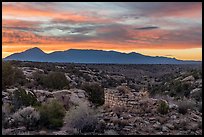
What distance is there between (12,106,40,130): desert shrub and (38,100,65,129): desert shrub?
0.23 m

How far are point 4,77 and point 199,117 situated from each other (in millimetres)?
11679

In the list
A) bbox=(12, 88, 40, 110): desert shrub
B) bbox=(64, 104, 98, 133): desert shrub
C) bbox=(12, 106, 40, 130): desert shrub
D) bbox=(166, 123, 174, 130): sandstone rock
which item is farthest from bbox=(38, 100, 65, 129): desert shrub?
bbox=(166, 123, 174, 130): sandstone rock

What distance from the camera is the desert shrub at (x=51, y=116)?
1334 centimetres

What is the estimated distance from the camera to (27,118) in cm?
1328

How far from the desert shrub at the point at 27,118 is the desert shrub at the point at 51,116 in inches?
9.2

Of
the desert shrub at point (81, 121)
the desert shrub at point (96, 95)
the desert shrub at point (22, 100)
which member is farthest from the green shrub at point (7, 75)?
the desert shrub at point (81, 121)

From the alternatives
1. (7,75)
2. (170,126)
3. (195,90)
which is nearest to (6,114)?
(170,126)

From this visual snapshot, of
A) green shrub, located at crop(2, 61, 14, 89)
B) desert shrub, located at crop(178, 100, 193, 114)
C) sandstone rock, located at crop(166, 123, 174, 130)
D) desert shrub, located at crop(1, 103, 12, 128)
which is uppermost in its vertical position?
green shrub, located at crop(2, 61, 14, 89)

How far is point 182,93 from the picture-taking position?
24.7 meters

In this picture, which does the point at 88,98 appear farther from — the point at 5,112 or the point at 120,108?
the point at 5,112

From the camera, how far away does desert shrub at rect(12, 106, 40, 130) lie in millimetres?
13195

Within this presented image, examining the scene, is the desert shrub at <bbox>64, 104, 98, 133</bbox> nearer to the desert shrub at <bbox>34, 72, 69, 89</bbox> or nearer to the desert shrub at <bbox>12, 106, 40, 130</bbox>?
the desert shrub at <bbox>12, 106, 40, 130</bbox>

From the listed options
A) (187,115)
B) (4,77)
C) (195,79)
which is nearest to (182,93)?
(195,79)

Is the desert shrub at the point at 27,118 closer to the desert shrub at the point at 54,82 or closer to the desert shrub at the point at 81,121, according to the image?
the desert shrub at the point at 81,121
